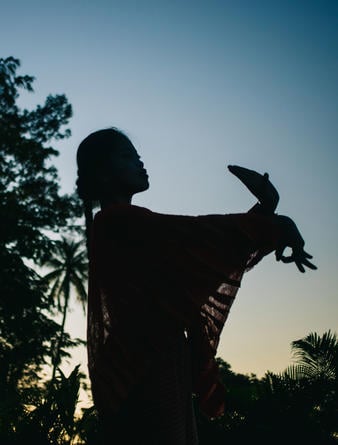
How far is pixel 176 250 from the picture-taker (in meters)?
1.28

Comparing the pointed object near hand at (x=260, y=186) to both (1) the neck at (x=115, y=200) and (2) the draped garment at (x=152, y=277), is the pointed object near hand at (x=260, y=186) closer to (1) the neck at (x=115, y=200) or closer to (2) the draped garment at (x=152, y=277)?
(2) the draped garment at (x=152, y=277)

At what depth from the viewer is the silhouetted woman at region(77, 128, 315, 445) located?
46.3 inches

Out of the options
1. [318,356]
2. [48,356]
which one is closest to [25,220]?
[48,356]

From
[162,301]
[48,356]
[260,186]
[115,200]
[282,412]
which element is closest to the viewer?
[162,301]

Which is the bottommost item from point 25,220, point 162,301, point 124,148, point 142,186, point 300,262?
point 162,301

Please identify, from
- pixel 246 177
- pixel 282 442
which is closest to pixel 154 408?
pixel 246 177

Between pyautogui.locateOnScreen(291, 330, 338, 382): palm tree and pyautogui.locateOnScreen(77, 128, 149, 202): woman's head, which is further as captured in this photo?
pyautogui.locateOnScreen(291, 330, 338, 382): palm tree

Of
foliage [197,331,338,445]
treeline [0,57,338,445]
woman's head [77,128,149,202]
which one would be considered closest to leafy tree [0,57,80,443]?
treeline [0,57,338,445]

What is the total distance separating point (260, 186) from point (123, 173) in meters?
0.59

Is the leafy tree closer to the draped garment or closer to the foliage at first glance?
the foliage

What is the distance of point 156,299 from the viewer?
4.10 feet

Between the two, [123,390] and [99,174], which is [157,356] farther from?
[99,174]

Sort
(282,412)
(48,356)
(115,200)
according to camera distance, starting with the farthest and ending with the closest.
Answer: (48,356)
(282,412)
(115,200)

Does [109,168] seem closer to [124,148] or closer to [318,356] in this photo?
[124,148]
